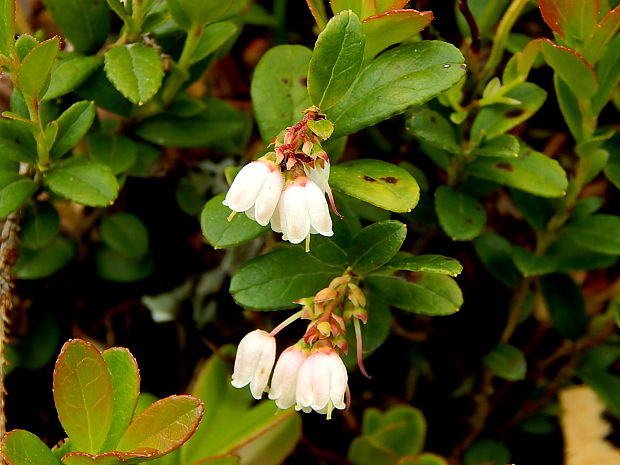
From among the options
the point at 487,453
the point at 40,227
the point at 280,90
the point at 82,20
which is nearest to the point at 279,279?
the point at 280,90

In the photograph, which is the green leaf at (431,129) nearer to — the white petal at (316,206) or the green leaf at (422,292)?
the green leaf at (422,292)

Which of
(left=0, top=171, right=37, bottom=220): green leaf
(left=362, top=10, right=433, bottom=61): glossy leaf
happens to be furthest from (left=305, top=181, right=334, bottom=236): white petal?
(left=0, top=171, right=37, bottom=220): green leaf

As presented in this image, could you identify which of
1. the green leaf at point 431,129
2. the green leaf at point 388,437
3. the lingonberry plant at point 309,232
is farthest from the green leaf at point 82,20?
the green leaf at point 388,437

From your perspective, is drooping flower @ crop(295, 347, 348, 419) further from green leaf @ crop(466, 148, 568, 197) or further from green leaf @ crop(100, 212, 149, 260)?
green leaf @ crop(100, 212, 149, 260)

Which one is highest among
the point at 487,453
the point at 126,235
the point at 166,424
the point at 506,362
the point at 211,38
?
the point at 211,38

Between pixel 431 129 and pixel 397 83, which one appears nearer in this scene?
pixel 397 83

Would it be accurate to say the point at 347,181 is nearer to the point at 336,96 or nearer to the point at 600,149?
the point at 336,96

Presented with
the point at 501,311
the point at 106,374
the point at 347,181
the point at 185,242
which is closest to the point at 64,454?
the point at 106,374

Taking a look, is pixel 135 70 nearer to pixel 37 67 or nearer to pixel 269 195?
pixel 37 67

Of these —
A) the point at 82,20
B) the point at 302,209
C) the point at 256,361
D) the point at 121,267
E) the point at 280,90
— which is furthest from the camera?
the point at 121,267
